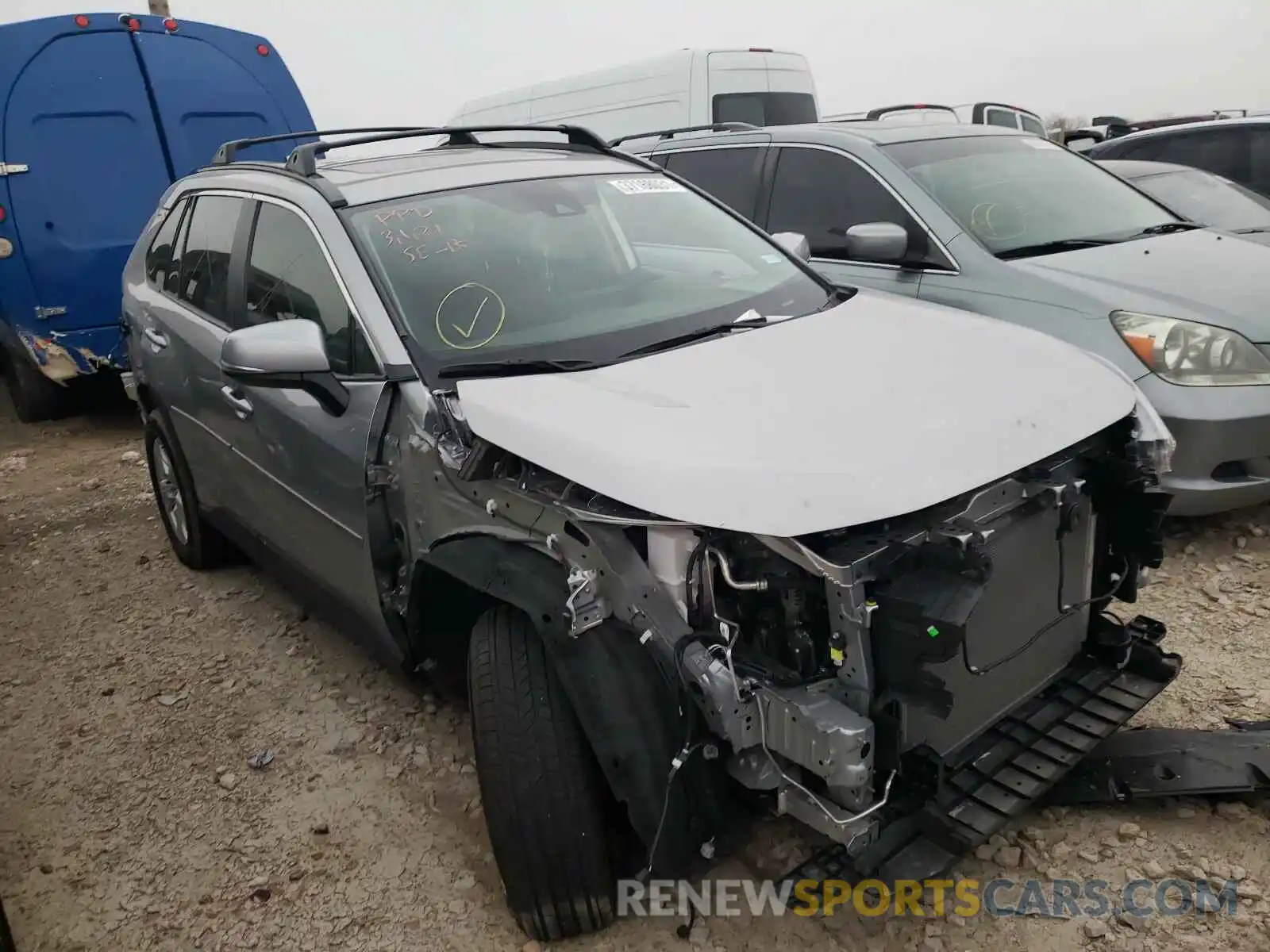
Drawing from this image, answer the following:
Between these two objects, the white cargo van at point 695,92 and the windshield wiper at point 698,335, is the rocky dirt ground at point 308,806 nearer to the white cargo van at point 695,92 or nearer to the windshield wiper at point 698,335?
the windshield wiper at point 698,335

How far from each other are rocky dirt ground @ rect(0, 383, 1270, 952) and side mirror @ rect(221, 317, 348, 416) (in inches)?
50.8

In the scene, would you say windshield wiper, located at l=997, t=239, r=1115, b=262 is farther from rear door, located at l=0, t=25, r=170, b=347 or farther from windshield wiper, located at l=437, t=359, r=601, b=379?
rear door, located at l=0, t=25, r=170, b=347

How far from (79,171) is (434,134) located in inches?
201

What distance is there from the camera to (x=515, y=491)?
2.36 m

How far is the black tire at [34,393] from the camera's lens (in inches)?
310

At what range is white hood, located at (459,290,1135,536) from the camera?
1.96 metres

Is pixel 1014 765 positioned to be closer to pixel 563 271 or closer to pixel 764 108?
pixel 563 271

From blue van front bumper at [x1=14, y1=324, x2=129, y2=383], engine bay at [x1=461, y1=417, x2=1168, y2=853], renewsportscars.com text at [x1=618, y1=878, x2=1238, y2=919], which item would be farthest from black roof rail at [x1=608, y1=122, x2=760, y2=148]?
renewsportscars.com text at [x1=618, y1=878, x2=1238, y2=919]

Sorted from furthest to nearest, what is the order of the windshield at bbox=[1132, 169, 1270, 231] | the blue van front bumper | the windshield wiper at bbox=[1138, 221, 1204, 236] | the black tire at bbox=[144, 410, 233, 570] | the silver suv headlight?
the blue van front bumper → the windshield at bbox=[1132, 169, 1270, 231] → the windshield wiper at bbox=[1138, 221, 1204, 236] → the black tire at bbox=[144, 410, 233, 570] → the silver suv headlight

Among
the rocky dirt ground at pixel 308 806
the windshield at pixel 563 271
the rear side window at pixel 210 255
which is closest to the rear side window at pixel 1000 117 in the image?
the rocky dirt ground at pixel 308 806

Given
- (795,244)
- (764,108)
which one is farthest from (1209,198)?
(764,108)

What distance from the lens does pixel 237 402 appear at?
3490 mm

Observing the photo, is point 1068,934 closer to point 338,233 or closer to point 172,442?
point 338,233

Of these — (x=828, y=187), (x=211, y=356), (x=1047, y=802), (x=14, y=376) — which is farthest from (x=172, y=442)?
(x=14, y=376)
